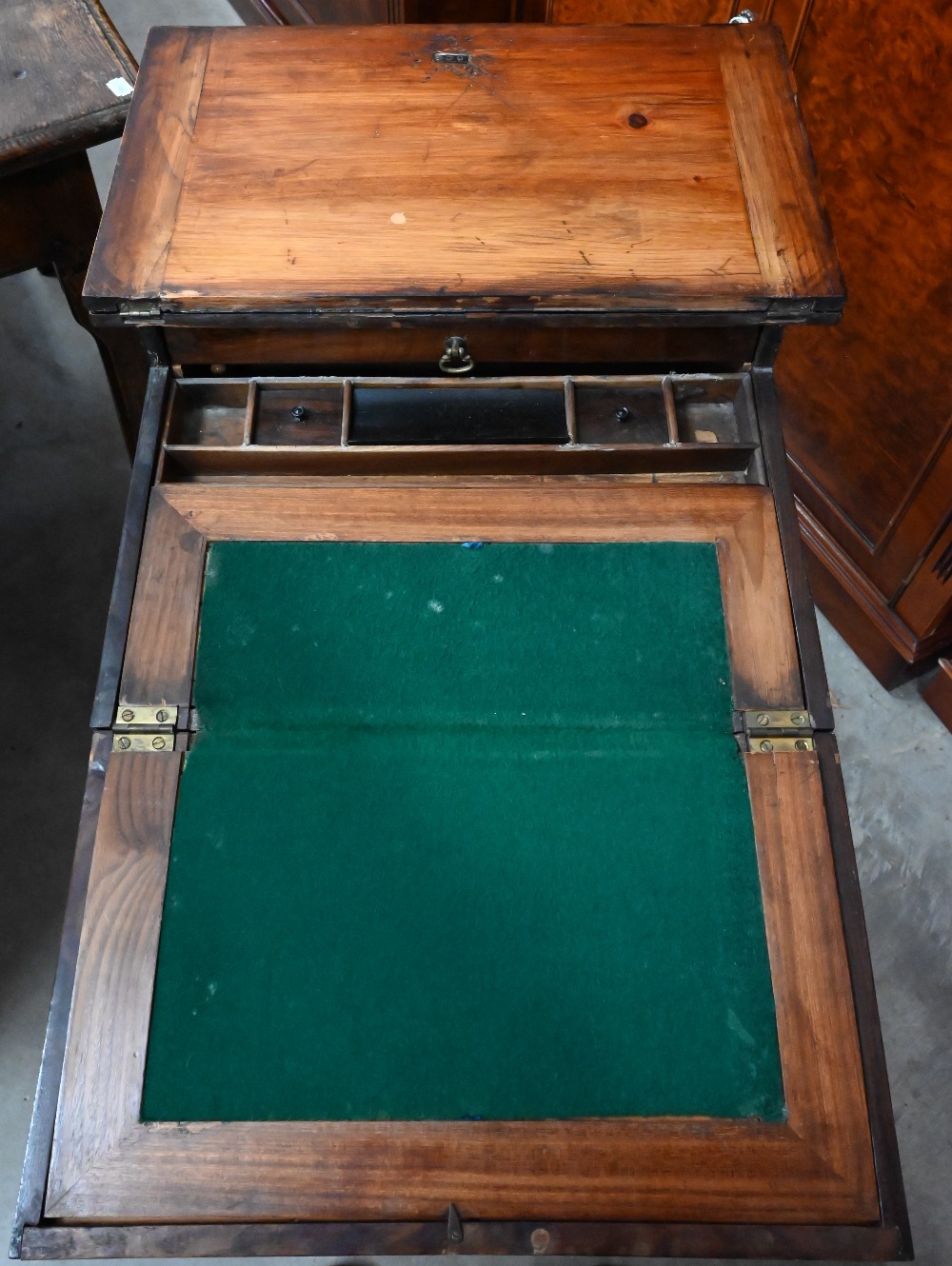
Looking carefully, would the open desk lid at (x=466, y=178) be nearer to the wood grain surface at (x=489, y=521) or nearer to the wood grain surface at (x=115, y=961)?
the wood grain surface at (x=489, y=521)

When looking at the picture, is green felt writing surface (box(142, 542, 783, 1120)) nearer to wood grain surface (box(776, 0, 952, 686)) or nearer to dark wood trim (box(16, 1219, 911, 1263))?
dark wood trim (box(16, 1219, 911, 1263))

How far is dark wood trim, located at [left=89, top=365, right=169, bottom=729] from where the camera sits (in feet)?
4.17

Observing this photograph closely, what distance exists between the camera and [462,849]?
1.23 metres

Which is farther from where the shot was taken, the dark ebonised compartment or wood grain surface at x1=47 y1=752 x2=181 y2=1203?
A: the dark ebonised compartment

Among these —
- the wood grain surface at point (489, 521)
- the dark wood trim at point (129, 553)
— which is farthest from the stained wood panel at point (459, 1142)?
the wood grain surface at point (489, 521)

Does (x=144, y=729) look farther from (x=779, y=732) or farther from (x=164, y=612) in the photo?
(x=779, y=732)

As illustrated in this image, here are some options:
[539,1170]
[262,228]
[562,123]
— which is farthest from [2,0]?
[539,1170]

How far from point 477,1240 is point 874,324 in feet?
4.95

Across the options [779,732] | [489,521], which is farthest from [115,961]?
[779,732]

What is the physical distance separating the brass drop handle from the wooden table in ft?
2.01

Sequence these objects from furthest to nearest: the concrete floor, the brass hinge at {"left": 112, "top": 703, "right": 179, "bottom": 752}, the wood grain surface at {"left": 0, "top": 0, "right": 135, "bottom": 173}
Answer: the concrete floor < the wood grain surface at {"left": 0, "top": 0, "right": 135, "bottom": 173} < the brass hinge at {"left": 112, "top": 703, "right": 179, "bottom": 752}

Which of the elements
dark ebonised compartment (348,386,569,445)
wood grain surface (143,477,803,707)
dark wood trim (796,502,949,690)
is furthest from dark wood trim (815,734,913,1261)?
dark wood trim (796,502,949,690)

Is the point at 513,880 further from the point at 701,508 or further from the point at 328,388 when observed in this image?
the point at 328,388

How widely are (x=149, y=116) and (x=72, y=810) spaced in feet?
4.05
